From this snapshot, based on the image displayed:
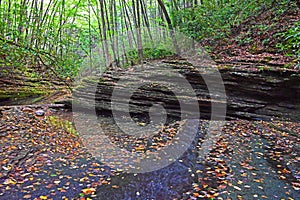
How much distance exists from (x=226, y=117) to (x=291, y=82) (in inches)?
73.3

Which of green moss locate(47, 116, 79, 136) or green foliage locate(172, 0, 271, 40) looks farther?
green foliage locate(172, 0, 271, 40)

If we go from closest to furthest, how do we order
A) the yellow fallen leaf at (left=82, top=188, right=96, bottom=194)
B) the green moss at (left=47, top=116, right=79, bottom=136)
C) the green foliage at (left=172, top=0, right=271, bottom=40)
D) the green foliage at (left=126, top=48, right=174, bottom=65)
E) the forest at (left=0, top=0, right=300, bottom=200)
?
the yellow fallen leaf at (left=82, top=188, right=96, bottom=194) < the forest at (left=0, top=0, right=300, bottom=200) < the green moss at (left=47, top=116, right=79, bottom=136) < the green foliage at (left=172, top=0, right=271, bottom=40) < the green foliage at (left=126, top=48, right=174, bottom=65)

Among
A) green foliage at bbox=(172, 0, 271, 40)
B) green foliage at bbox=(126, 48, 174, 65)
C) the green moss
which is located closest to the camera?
the green moss

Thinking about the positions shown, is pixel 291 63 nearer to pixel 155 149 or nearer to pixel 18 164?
pixel 155 149

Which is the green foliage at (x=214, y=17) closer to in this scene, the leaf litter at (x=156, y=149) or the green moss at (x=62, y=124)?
the leaf litter at (x=156, y=149)

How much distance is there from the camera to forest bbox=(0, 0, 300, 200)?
3818 mm

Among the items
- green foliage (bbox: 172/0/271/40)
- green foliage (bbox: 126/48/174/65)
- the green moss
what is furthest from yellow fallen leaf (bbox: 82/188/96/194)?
green foliage (bbox: 172/0/271/40)

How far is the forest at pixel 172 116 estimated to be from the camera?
12.5 ft

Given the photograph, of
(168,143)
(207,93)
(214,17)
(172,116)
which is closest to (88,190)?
(168,143)

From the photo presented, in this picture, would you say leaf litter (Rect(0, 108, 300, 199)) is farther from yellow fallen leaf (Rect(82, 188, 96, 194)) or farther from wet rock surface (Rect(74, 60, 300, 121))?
wet rock surface (Rect(74, 60, 300, 121))

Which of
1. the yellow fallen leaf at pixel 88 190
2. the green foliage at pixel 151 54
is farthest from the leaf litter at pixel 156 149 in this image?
the green foliage at pixel 151 54

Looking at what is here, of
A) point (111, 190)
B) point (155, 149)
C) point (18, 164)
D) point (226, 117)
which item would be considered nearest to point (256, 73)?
point (226, 117)

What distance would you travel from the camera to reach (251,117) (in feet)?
22.3

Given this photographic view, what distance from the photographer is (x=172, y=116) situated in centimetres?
771
